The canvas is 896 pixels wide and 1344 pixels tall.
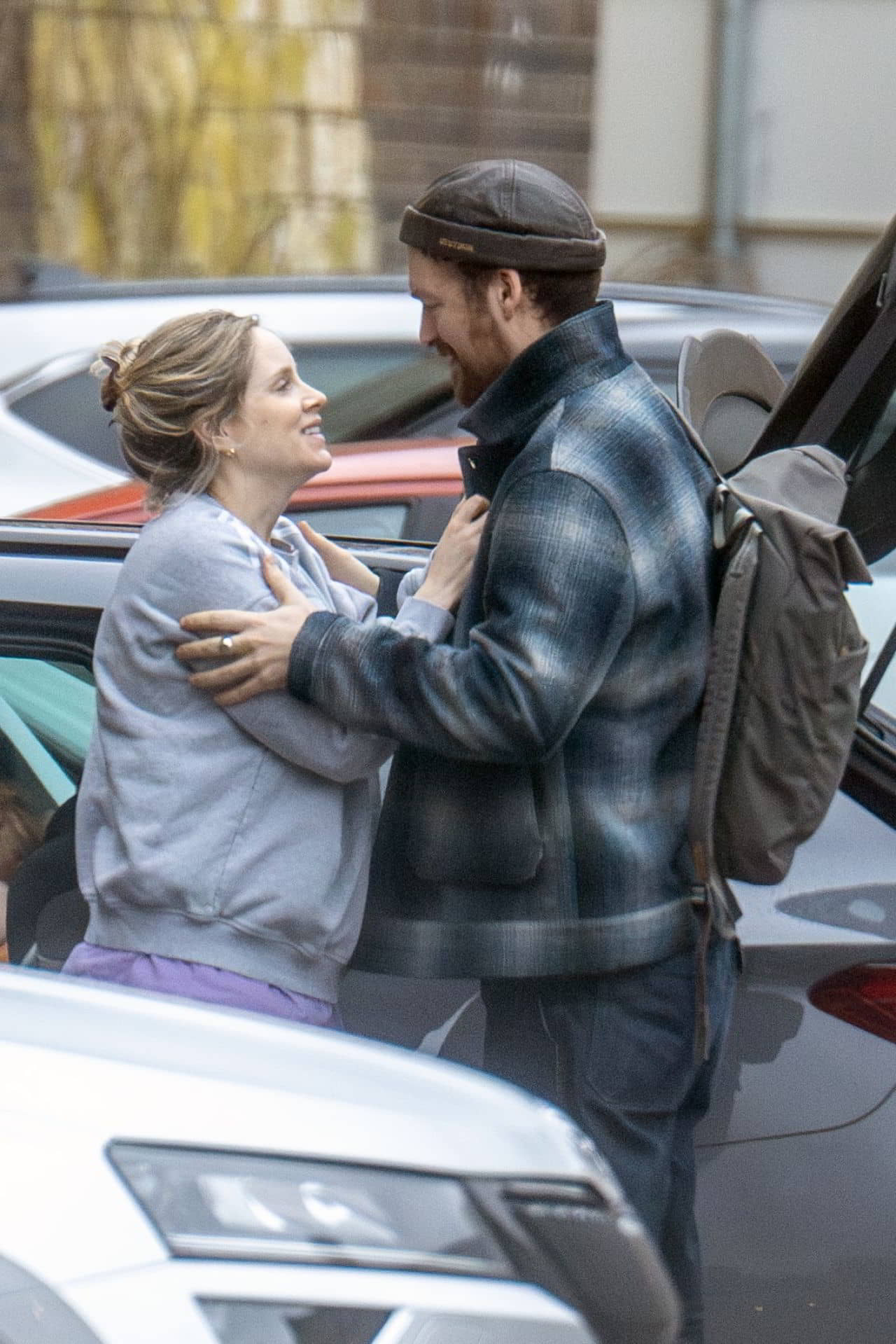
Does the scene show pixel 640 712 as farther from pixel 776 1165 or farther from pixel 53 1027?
pixel 53 1027

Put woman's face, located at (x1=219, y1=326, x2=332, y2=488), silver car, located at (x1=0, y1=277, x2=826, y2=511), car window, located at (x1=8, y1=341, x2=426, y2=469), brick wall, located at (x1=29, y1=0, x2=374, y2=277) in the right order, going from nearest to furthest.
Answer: woman's face, located at (x1=219, y1=326, x2=332, y2=488) → silver car, located at (x1=0, y1=277, x2=826, y2=511) → car window, located at (x1=8, y1=341, x2=426, y2=469) → brick wall, located at (x1=29, y1=0, x2=374, y2=277)

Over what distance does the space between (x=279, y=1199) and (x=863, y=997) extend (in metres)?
0.90

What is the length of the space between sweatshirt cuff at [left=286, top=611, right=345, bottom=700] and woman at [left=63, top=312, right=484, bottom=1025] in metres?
0.03

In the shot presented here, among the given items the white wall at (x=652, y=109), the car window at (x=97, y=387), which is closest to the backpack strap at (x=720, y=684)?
the car window at (x=97, y=387)

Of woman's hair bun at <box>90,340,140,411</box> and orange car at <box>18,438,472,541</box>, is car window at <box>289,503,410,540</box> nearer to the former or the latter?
orange car at <box>18,438,472,541</box>

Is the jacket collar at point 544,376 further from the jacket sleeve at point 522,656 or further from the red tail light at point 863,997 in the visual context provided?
the red tail light at point 863,997

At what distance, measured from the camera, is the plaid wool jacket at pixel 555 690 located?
7.09 ft

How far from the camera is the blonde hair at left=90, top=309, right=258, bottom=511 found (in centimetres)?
233

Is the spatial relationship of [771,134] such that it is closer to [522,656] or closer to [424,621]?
[424,621]

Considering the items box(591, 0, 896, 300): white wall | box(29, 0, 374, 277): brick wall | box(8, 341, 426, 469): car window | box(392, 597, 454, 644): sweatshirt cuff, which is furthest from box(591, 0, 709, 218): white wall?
box(392, 597, 454, 644): sweatshirt cuff

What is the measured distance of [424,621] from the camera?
2.32 m

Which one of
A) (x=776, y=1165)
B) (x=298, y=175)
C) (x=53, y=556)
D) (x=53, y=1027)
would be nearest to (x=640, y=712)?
(x=776, y=1165)

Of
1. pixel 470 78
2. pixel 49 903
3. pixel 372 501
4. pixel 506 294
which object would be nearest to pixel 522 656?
pixel 506 294

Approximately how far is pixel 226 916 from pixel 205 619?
1.13 feet
